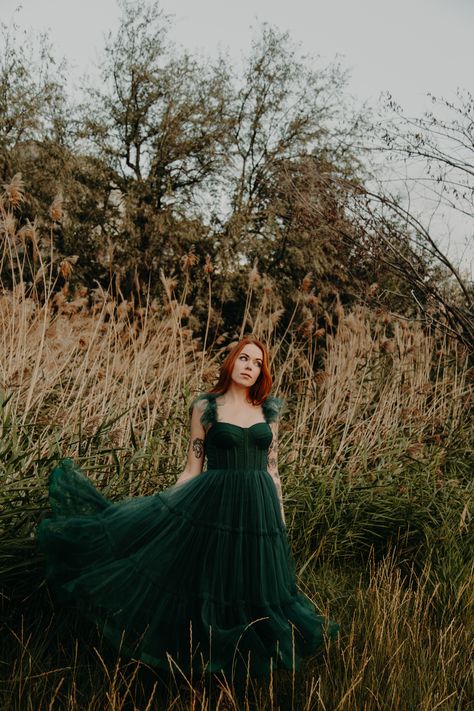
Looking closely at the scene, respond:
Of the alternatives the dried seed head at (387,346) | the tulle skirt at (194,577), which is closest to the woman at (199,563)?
the tulle skirt at (194,577)

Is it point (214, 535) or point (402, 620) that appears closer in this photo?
point (214, 535)

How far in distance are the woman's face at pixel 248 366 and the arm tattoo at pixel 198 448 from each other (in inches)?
10.5

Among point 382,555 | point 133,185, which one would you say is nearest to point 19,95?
point 133,185

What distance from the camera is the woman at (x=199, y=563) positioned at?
2064 mm

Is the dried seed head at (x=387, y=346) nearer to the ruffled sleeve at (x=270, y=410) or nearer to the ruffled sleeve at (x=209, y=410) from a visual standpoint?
the ruffled sleeve at (x=270, y=410)

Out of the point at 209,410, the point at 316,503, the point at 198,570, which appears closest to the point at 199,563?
the point at 198,570

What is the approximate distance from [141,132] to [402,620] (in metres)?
11.5

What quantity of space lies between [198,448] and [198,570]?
0.47 m

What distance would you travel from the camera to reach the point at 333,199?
5.11 m

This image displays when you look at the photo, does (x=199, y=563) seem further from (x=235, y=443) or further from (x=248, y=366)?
(x=248, y=366)

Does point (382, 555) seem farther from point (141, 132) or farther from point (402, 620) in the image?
point (141, 132)

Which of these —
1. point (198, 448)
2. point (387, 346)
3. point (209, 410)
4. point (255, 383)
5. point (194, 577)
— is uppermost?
point (387, 346)

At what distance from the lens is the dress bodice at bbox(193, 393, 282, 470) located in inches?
92.1

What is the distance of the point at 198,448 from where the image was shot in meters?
2.45
